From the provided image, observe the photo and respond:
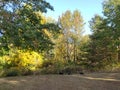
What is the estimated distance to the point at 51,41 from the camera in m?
13.8

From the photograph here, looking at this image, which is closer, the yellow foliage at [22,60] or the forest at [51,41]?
the forest at [51,41]

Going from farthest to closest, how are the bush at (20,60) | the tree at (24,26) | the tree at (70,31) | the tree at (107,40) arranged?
1. the tree at (70,31)
2. the tree at (107,40)
3. the bush at (20,60)
4. the tree at (24,26)

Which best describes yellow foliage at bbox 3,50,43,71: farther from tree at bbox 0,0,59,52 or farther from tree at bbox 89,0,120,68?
tree at bbox 0,0,59,52

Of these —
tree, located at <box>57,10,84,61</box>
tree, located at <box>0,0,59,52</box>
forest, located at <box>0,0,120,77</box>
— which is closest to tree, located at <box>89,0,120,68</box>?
forest, located at <box>0,0,120,77</box>

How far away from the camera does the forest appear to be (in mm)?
12219

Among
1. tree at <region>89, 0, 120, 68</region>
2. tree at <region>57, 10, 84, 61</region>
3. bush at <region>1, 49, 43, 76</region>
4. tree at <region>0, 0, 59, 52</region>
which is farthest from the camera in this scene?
tree at <region>57, 10, 84, 61</region>

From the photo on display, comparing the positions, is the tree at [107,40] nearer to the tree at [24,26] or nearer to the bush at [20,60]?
the bush at [20,60]

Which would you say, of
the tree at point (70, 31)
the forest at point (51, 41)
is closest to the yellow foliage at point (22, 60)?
the forest at point (51, 41)

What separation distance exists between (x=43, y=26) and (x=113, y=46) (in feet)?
72.0

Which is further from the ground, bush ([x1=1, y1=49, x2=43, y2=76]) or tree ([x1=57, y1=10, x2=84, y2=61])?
tree ([x1=57, y1=10, x2=84, y2=61])

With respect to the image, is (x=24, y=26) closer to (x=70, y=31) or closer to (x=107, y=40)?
(x=107, y=40)

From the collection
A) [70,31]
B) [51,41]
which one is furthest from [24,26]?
[70,31]

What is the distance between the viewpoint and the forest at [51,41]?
40.1ft

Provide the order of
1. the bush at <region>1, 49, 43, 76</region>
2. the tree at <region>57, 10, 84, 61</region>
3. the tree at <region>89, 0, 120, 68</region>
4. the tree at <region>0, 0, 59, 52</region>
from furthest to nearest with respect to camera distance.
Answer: the tree at <region>57, 10, 84, 61</region> → the tree at <region>89, 0, 120, 68</region> → the bush at <region>1, 49, 43, 76</region> → the tree at <region>0, 0, 59, 52</region>
